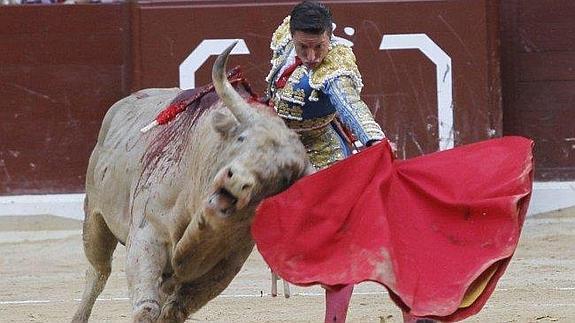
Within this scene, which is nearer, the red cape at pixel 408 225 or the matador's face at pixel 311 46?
the red cape at pixel 408 225

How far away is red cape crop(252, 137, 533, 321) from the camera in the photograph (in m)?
3.62

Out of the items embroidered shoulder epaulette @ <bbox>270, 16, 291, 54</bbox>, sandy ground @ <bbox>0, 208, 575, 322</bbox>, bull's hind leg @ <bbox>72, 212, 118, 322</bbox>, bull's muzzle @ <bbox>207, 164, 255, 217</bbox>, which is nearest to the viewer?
bull's muzzle @ <bbox>207, 164, 255, 217</bbox>

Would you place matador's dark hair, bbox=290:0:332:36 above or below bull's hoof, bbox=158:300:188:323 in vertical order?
above

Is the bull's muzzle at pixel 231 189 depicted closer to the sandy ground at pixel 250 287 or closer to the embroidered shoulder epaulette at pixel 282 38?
the embroidered shoulder epaulette at pixel 282 38

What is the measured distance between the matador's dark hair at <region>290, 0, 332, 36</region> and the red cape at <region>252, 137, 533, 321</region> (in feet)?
1.22

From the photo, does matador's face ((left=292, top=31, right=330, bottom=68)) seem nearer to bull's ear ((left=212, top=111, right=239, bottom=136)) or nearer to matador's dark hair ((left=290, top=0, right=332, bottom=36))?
matador's dark hair ((left=290, top=0, right=332, bottom=36))

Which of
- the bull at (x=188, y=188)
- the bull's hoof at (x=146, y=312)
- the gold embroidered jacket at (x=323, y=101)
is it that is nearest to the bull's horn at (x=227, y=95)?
the bull at (x=188, y=188)

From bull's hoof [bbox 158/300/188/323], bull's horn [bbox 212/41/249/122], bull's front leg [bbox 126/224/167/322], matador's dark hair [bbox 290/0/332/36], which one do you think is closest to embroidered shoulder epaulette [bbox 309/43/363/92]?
matador's dark hair [bbox 290/0/332/36]

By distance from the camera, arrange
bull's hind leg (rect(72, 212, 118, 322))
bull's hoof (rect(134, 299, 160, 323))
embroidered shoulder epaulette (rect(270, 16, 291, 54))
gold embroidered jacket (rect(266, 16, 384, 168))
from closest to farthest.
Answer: bull's hoof (rect(134, 299, 160, 323)) < gold embroidered jacket (rect(266, 16, 384, 168)) < embroidered shoulder epaulette (rect(270, 16, 291, 54)) < bull's hind leg (rect(72, 212, 118, 322))

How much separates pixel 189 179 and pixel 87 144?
15.3 feet

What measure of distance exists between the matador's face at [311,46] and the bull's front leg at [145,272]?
0.64 metres

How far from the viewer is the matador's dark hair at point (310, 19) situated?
3.93 metres

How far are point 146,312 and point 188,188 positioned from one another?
0.35 m

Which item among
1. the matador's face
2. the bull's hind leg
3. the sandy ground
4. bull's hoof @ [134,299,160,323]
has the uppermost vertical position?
the matador's face
